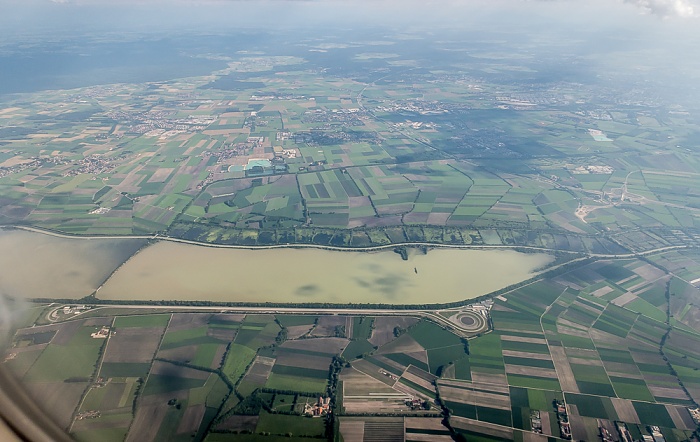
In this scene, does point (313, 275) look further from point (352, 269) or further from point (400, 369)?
point (400, 369)

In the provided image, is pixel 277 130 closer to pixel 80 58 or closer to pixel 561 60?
pixel 80 58

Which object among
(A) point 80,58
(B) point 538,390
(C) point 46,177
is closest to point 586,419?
(B) point 538,390

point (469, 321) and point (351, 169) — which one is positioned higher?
point (469, 321)

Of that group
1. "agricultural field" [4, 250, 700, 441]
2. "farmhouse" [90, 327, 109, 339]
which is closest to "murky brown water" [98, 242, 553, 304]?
"agricultural field" [4, 250, 700, 441]

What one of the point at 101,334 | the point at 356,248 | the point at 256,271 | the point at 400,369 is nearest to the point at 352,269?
the point at 356,248

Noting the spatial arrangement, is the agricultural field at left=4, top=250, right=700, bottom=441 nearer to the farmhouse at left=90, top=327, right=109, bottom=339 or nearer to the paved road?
the farmhouse at left=90, top=327, right=109, bottom=339

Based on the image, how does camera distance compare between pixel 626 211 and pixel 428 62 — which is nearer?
pixel 626 211
